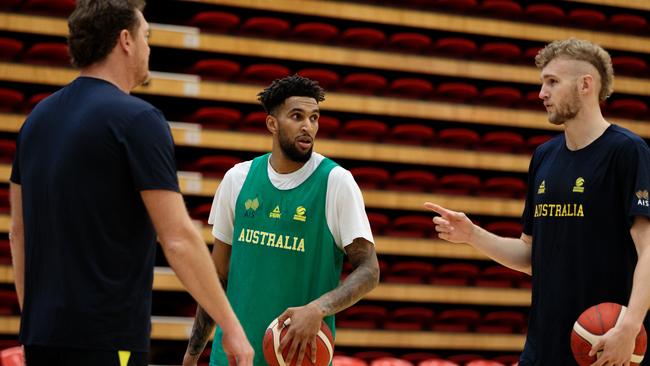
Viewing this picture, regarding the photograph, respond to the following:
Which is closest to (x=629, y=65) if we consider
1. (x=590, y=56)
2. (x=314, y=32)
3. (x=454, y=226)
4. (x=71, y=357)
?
Answer: (x=314, y=32)

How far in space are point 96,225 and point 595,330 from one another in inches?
69.7

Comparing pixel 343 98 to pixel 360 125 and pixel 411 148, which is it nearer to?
pixel 360 125

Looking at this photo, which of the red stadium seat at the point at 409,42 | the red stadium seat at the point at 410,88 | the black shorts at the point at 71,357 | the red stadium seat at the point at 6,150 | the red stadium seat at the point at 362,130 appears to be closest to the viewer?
the black shorts at the point at 71,357

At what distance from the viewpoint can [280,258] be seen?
335 cm

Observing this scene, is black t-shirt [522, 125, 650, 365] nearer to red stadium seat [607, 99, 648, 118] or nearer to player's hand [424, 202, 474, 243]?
player's hand [424, 202, 474, 243]

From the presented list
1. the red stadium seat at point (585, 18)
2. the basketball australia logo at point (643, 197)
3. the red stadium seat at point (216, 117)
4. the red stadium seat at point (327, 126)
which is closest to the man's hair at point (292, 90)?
the basketball australia logo at point (643, 197)

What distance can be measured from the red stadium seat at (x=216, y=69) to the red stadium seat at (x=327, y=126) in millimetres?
1157

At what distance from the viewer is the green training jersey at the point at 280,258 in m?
3.33

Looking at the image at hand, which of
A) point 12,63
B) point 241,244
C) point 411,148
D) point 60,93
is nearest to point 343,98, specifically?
point 411,148

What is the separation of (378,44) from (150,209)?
8738mm

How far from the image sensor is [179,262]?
213cm

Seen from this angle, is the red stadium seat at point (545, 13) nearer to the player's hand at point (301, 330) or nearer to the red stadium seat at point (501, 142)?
the red stadium seat at point (501, 142)

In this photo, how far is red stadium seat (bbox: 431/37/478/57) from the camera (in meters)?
10.6

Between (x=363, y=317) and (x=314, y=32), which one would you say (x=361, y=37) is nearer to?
(x=314, y=32)
